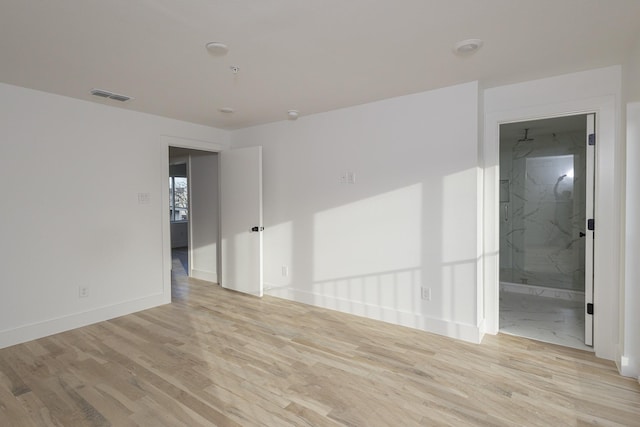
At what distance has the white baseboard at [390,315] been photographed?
10.0 feet

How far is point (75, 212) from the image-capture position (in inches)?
135

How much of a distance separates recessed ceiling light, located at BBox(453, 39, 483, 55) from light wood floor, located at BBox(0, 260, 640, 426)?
2.34m

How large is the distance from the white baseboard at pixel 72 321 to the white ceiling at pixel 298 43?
2.24 meters

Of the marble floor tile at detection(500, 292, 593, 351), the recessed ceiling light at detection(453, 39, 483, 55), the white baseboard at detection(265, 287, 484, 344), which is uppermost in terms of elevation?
the recessed ceiling light at detection(453, 39, 483, 55)

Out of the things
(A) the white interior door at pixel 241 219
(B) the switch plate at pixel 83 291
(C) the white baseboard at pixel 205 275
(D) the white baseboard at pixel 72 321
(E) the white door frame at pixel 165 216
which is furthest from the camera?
(C) the white baseboard at pixel 205 275

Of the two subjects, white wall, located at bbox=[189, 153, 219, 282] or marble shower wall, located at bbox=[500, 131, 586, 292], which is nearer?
marble shower wall, located at bbox=[500, 131, 586, 292]

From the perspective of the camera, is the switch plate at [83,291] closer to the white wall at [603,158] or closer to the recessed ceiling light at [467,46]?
the recessed ceiling light at [467,46]

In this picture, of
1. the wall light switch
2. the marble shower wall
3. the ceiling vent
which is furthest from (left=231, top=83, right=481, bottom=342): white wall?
the marble shower wall

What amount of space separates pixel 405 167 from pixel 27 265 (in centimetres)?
376

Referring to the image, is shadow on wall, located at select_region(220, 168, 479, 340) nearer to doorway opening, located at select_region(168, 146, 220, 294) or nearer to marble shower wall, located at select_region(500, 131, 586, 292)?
doorway opening, located at select_region(168, 146, 220, 294)

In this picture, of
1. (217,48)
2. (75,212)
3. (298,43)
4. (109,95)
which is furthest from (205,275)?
(298,43)

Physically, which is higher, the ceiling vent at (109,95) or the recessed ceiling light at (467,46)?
the ceiling vent at (109,95)

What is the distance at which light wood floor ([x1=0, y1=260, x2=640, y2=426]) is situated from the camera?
78.9 inches

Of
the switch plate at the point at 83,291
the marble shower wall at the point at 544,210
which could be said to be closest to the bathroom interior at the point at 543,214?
the marble shower wall at the point at 544,210
